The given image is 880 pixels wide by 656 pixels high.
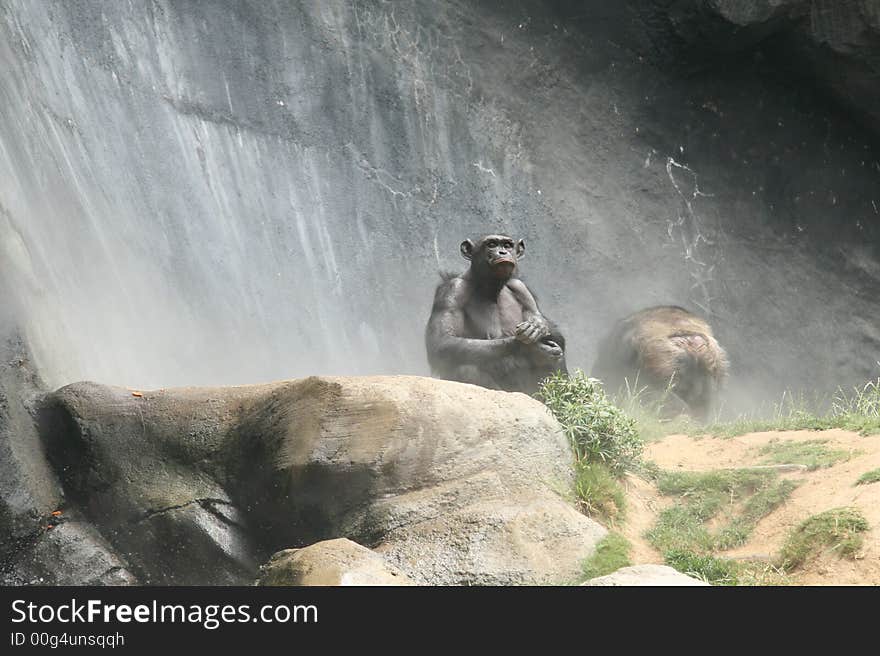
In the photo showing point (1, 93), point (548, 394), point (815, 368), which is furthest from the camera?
point (815, 368)

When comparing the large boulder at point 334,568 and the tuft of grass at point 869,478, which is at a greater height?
the tuft of grass at point 869,478

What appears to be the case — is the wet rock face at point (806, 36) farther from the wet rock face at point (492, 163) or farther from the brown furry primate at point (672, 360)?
the brown furry primate at point (672, 360)

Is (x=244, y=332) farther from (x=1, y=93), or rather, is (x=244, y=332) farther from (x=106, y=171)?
(x=1, y=93)

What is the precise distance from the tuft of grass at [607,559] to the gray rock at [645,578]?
36cm

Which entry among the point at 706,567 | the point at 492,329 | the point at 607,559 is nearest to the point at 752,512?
the point at 706,567

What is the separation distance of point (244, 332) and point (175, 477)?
6887mm

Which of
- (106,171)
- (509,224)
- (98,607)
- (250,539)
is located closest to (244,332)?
(106,171)

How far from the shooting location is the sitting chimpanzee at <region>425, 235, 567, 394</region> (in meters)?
7.93

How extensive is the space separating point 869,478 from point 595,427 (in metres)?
1.56

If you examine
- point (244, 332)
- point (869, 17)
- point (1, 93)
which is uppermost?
point (869, 17)

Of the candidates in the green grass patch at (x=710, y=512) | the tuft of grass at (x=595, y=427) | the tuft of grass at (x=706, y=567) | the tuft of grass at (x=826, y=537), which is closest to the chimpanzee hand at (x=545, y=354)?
the tuft of grass at (x=595, y=427)

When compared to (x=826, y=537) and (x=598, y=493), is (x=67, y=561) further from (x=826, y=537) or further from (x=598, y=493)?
(x=826, y=537)

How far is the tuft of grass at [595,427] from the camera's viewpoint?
21.7 ft

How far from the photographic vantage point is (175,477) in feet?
18.7
